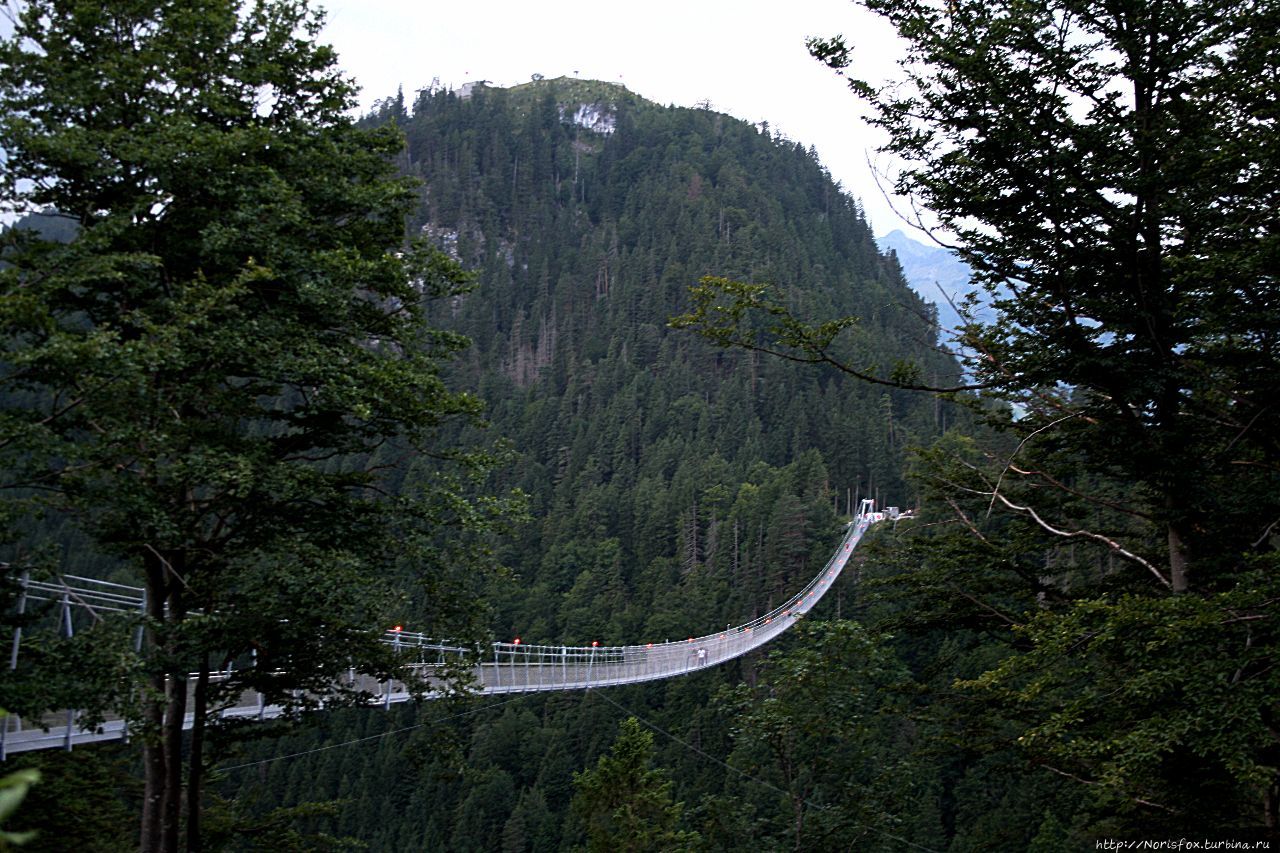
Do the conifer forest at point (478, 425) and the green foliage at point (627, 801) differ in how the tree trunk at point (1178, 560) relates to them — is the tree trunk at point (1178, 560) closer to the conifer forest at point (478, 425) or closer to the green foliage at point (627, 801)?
the conifer forest at point (478, 425)

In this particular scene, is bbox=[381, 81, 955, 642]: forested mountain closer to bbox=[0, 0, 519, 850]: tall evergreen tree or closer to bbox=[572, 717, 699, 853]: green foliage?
bbox=[0, 0, 519, 850]: tall evergreen tree

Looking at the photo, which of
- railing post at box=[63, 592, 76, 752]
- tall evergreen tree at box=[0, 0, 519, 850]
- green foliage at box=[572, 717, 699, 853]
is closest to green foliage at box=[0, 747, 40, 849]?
tall evergreen tree at box=[0, 0, 519, 850]

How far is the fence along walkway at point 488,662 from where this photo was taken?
6.25 m

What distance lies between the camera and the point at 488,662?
10.5 meters

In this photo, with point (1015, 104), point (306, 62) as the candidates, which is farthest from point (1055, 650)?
point (306, 62)

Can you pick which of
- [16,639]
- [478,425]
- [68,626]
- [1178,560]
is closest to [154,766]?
[68,626]

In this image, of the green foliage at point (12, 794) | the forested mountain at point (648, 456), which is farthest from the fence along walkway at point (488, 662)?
the green foliage at point (12, 794)

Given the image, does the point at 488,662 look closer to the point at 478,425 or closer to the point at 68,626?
the point at 478,425

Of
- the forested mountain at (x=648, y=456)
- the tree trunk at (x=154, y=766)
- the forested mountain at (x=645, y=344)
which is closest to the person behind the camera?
the tree trunk at (x=154, y=766)

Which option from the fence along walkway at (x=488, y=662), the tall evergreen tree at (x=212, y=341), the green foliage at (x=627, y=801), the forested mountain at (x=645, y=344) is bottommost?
the green foliage at (x=627, y=801)

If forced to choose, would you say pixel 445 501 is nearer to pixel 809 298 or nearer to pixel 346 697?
pixel 346 697

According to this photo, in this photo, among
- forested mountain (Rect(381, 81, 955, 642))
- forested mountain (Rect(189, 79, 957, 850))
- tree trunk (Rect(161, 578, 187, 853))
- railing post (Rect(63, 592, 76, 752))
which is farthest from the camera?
forested mountain (Rect(381, 81, 955, 642))

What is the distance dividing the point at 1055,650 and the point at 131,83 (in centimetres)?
646

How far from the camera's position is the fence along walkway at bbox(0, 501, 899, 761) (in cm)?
625
